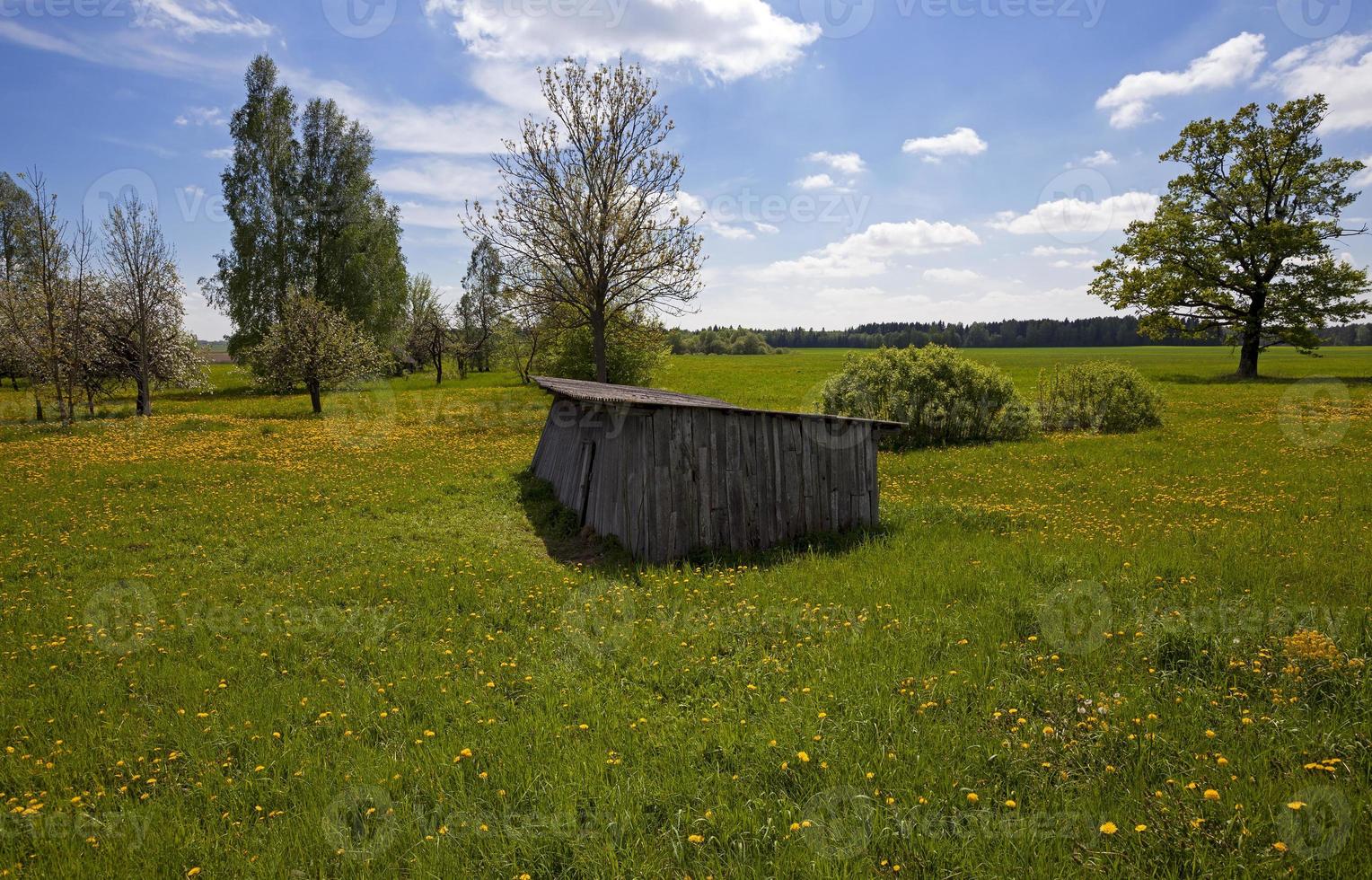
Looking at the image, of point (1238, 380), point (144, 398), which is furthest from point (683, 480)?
point (1238, 380)

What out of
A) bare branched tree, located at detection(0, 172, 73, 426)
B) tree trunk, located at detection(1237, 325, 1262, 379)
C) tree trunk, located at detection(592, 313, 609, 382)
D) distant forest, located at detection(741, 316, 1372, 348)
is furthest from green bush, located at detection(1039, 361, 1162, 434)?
distant forest, located at detection(741, 316, 1372, 348)

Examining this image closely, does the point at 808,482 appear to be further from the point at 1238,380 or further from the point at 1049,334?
the point at 1049,334

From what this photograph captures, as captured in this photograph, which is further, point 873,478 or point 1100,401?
point 1100,401

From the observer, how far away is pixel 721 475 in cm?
1005

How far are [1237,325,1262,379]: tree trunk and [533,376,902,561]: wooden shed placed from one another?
37.8 meters

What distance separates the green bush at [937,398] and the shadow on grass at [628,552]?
9673 millimetres

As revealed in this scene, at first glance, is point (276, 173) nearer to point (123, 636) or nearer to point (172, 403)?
point (172, 403)

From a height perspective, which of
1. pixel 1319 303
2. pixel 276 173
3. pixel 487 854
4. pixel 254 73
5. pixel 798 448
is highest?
pixel 254 73

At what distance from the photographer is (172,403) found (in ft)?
116

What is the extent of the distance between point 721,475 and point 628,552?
187cm

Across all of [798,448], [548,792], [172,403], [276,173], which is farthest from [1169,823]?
[276,173]

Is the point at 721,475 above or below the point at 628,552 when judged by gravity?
above

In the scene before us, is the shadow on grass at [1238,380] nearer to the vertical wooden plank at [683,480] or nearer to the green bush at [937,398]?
the green bush at [937,398]

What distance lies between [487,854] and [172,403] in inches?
1622
